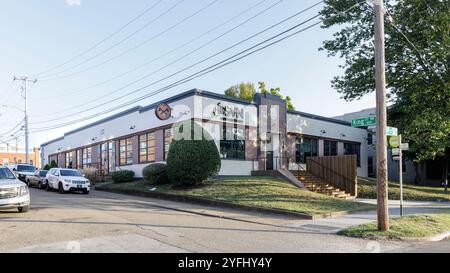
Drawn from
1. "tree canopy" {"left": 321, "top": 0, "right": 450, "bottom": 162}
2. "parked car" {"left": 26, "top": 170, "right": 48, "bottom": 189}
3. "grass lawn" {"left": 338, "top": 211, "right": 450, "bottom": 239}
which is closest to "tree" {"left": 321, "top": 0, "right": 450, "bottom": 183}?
"tree canopy" {"left": 321, "top": 0, "right": 450, "bottom": 162}

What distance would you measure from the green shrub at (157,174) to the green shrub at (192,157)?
2.84m

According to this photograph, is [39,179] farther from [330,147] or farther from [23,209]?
[330,147]

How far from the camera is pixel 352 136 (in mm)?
39156

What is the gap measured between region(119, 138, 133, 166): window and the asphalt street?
17722 mm

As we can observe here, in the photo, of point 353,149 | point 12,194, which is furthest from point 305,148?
point 12,194

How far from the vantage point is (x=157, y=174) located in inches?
976

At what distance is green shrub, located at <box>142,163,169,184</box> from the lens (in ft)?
81.4

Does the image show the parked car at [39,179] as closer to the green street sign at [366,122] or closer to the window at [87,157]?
Answer: the window at [87,157]

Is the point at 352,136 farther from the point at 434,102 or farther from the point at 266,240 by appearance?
the point at 266,240

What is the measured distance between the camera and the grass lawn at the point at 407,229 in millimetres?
11102

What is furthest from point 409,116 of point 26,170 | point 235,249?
point 26,170

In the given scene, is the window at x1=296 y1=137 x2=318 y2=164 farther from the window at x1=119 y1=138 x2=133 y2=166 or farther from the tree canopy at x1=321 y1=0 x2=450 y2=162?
the window at x1=119 y1=138 x2=133 y2=166

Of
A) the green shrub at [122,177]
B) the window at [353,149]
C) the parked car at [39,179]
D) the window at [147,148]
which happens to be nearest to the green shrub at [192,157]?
the window at [147,148]

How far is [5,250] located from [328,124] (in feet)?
103
